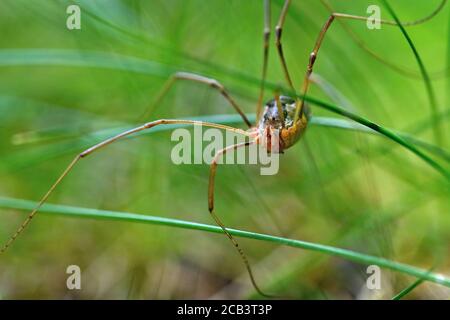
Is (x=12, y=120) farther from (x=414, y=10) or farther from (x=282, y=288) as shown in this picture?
(x=414, y=10)

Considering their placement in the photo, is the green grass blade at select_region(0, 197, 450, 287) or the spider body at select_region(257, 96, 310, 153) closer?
the green grass blade at select_region(0, 197, 450, 287)

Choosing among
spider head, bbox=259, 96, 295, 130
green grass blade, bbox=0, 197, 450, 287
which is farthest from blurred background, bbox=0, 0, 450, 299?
green grass blade, bbox=0, 197, 450, 287

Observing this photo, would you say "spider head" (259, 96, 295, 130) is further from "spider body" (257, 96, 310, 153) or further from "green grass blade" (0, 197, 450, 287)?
"green grass blade" (0, 197, 450, 287)

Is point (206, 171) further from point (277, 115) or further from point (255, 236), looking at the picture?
point (255, 236)

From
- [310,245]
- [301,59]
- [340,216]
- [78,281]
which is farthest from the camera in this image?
[301,59]

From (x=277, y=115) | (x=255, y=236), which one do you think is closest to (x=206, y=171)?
(x=277, y=115)
